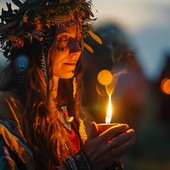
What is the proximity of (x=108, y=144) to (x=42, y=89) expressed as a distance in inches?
30.7

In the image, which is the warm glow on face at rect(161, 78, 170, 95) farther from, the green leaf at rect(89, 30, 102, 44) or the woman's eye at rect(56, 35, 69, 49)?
the woman's eye at rect(56, 35, 69, 49)

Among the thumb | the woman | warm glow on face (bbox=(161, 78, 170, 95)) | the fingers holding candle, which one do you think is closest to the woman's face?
the woman

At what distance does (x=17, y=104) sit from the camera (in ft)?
11.8

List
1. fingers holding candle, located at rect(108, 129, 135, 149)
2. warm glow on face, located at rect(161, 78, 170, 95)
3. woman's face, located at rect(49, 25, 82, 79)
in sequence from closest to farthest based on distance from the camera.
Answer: fingers holding candle, located at rect(108, 129, 135, 149)
woman's face, located at rect(49, 25, 82, 79)
warm glow on face, located at rect(161, 78, 170, 95)

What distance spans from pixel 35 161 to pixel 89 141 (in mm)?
395

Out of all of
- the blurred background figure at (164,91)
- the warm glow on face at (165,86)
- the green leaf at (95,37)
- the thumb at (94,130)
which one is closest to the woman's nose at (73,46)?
the green leaf at (95,37)

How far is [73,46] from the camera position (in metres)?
3.81

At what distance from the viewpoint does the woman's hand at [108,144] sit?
3.21m

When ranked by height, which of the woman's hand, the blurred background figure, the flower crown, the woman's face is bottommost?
the blurred background figure

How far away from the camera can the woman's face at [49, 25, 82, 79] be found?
3773 mm

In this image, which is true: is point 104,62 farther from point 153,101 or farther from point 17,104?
point 153,101

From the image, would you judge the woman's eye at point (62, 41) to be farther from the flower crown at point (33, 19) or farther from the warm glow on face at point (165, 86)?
the warm glow on face at point (165, 86)

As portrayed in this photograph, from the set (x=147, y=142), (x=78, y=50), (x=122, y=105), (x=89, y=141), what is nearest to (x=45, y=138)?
(x=89, y=141)

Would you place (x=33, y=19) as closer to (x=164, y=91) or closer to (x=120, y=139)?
(x=120, y=139)
